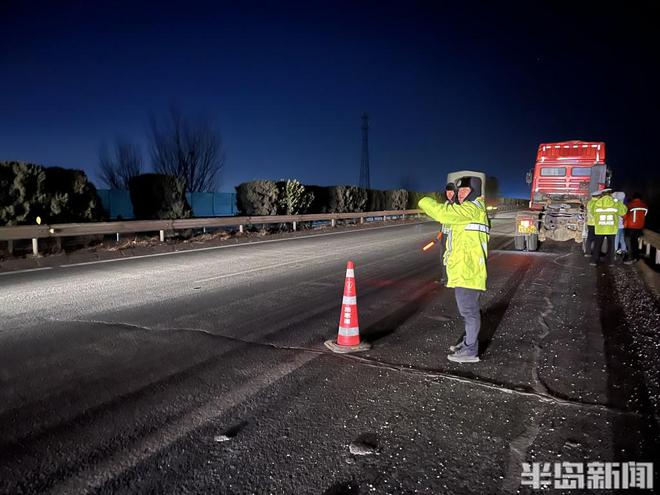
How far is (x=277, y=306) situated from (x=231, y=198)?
24807mm

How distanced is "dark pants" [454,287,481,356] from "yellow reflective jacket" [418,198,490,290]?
0.38 ft

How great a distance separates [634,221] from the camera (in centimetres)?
1159

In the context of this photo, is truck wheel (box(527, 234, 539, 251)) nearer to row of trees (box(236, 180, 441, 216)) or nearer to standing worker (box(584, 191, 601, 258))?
standing worker (box(584, 191, 601, 258))

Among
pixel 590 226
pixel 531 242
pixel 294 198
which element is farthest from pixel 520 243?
pixel 294 198

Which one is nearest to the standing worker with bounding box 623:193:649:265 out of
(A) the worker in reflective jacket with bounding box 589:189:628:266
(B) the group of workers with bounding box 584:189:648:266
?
(B) the group of workers with bounding box 584:189:648:266

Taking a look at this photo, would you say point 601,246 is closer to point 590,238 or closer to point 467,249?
point 590,238

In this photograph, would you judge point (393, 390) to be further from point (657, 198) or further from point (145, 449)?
point (657, 198)

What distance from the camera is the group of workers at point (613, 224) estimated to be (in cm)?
1031

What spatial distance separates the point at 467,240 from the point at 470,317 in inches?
31.8

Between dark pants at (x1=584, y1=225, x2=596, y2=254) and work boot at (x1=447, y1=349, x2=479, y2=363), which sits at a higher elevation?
dark pants at (x1=584, y1=225, x2=596, y2=254)

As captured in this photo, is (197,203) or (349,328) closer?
(349,328)

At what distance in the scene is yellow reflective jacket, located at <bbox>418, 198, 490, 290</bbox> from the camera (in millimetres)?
4367

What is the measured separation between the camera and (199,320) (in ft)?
19.0

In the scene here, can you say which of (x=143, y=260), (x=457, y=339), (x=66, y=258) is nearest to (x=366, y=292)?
(x=457, y=339)
